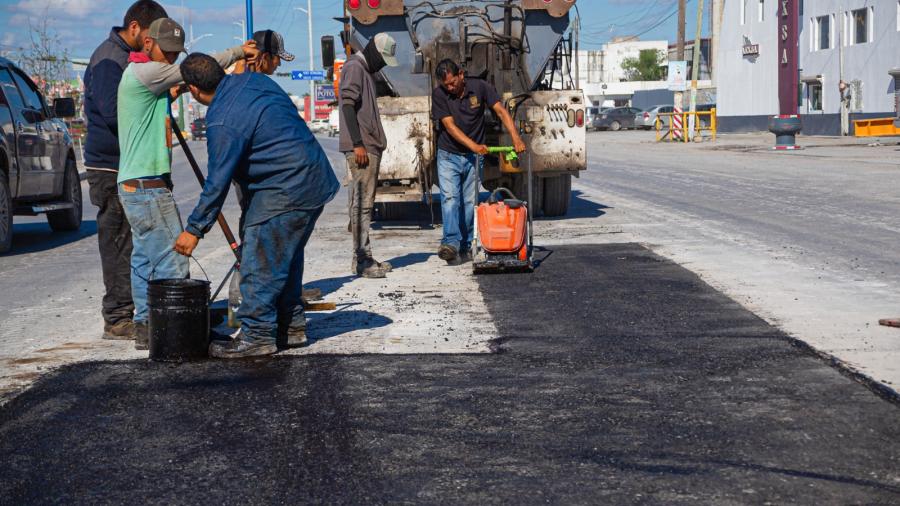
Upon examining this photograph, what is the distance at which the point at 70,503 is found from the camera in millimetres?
4172

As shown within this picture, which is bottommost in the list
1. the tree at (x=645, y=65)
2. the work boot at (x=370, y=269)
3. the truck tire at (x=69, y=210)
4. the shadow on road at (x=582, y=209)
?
the work boot at (x=370, y=269)

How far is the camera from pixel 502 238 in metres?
9.62

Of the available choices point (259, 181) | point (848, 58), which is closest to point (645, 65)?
point (848, 58)

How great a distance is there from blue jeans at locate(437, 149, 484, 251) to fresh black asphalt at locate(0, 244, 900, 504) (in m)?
3.44

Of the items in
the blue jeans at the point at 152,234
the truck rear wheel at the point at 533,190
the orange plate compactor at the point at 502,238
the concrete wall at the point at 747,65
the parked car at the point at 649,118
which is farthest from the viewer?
the parked car at the point at 649,118

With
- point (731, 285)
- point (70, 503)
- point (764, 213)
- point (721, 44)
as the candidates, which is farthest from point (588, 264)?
point (721, 44)

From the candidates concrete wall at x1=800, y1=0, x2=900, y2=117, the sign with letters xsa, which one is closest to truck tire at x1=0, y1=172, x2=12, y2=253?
concrete wall at x1=800, y1=0, x2=900, y2=117

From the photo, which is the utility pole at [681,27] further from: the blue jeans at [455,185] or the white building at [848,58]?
the blue jeans at [455,185]

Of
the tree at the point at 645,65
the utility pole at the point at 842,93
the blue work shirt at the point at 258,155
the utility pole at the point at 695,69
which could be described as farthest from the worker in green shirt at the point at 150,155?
the tree at the point at 645,65

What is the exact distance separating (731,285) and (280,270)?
3.75 metres

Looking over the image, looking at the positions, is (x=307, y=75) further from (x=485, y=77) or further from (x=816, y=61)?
(x=485, y=77)

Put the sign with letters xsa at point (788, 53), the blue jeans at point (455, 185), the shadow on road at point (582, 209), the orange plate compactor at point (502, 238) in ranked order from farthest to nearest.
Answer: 1. the sign with letters xsa at point (788, 53)
2. the shadow on road at point (582, 209)
3. the blue jeans at point (455, 185)
4. the orange plate compactor at point (502, 238)

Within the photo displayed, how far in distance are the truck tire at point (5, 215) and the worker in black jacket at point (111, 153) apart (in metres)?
5.56

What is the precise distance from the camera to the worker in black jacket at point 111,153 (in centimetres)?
714
